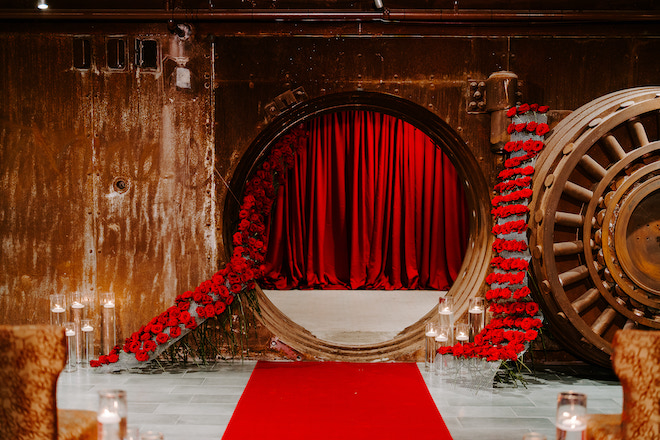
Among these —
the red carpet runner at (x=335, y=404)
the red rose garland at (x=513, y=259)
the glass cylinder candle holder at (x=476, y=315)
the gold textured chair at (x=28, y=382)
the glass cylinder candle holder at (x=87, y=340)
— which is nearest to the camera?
the gold textured chair at (x=28, y=382)

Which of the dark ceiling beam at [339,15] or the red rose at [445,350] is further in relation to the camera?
the dark ceiling beam at [339,15]

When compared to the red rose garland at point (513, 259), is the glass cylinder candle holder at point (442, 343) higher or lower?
lower

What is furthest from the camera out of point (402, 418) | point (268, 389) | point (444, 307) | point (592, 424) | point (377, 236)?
point (377, 236)

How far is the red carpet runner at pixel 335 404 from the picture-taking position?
10.2 feet

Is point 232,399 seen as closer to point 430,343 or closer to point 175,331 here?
point 175,331

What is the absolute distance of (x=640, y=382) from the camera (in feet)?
6.89

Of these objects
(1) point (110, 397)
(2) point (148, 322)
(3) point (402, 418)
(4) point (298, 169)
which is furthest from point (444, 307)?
(4) point (298, 169)

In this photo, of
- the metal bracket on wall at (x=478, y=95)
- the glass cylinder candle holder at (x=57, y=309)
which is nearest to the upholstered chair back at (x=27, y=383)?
the glass cylinder candle holder at (x=57, y=309)

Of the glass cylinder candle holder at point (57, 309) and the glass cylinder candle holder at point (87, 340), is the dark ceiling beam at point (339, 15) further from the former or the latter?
the glass cylinder candle holder at point (87, 340)

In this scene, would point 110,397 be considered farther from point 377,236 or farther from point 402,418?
point 377,236

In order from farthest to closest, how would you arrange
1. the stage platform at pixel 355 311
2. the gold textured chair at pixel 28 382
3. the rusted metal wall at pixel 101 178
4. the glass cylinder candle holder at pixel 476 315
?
the stage platform at pixel 355 311 < the rusted metal wall at pixel 101 178 < the glass cylinder candle holder at pixel 476 315 < the gold textured chair at pixel 28 382

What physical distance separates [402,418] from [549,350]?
1829 mm

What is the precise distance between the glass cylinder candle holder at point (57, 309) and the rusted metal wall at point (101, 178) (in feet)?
0.95

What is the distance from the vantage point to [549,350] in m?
4.55
